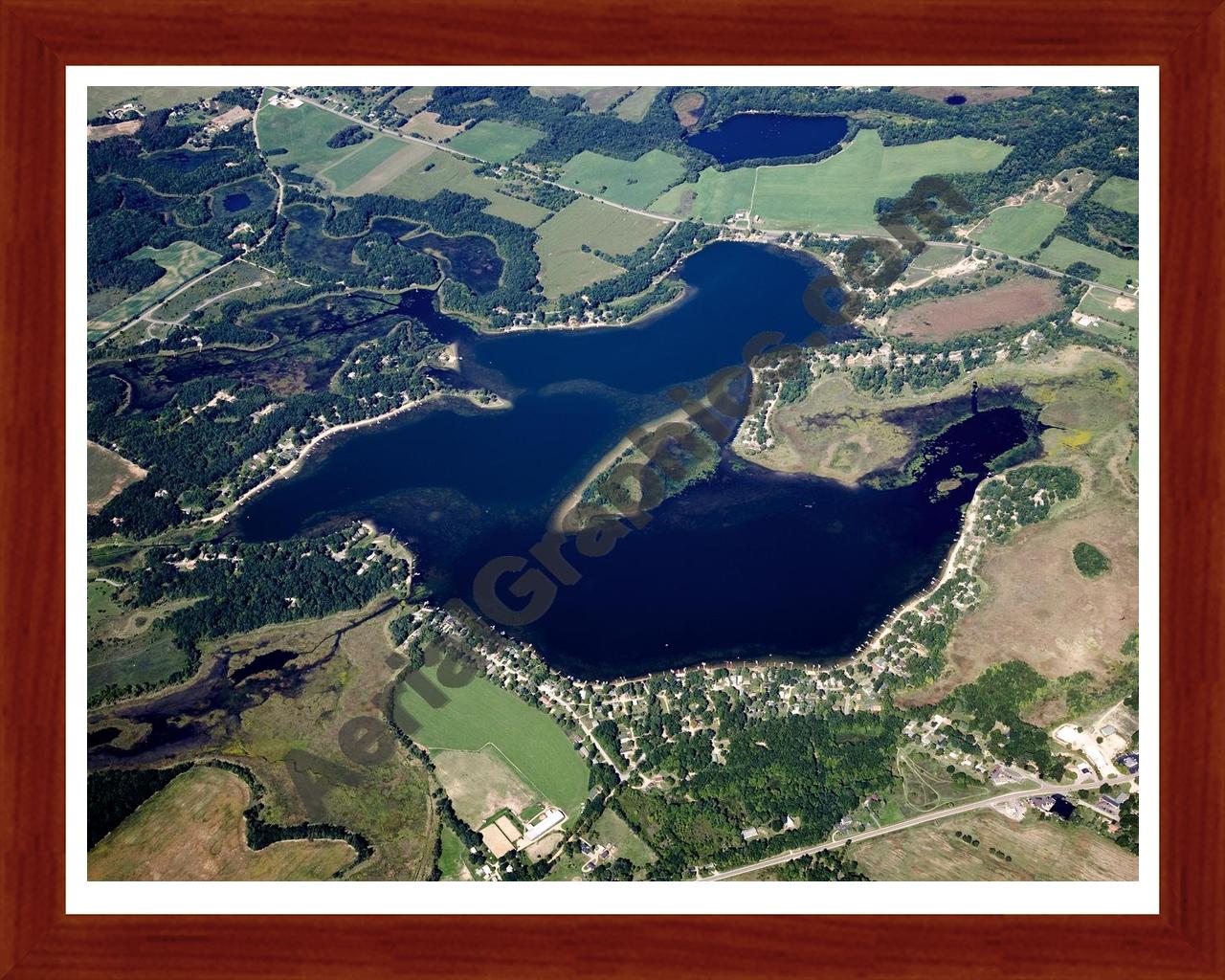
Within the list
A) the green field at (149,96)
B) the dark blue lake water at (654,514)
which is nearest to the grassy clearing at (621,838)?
the dark blue lake water at (654,514)

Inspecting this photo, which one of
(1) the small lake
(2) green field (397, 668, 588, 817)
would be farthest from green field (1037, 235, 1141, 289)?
(2) green field (397, 668, 588, 817)

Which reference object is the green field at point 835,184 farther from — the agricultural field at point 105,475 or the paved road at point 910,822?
the paved road at point 910,822

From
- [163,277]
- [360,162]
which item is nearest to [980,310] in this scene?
[360,162]

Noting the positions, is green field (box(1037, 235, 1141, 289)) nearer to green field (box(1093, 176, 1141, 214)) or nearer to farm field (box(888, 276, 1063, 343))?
farm field (box(888, 276, 1063, 343))

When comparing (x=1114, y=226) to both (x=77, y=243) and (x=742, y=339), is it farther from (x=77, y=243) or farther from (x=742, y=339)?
(x=77, y=243)

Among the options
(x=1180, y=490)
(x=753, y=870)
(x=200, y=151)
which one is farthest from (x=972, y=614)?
(x=200, y=151)
